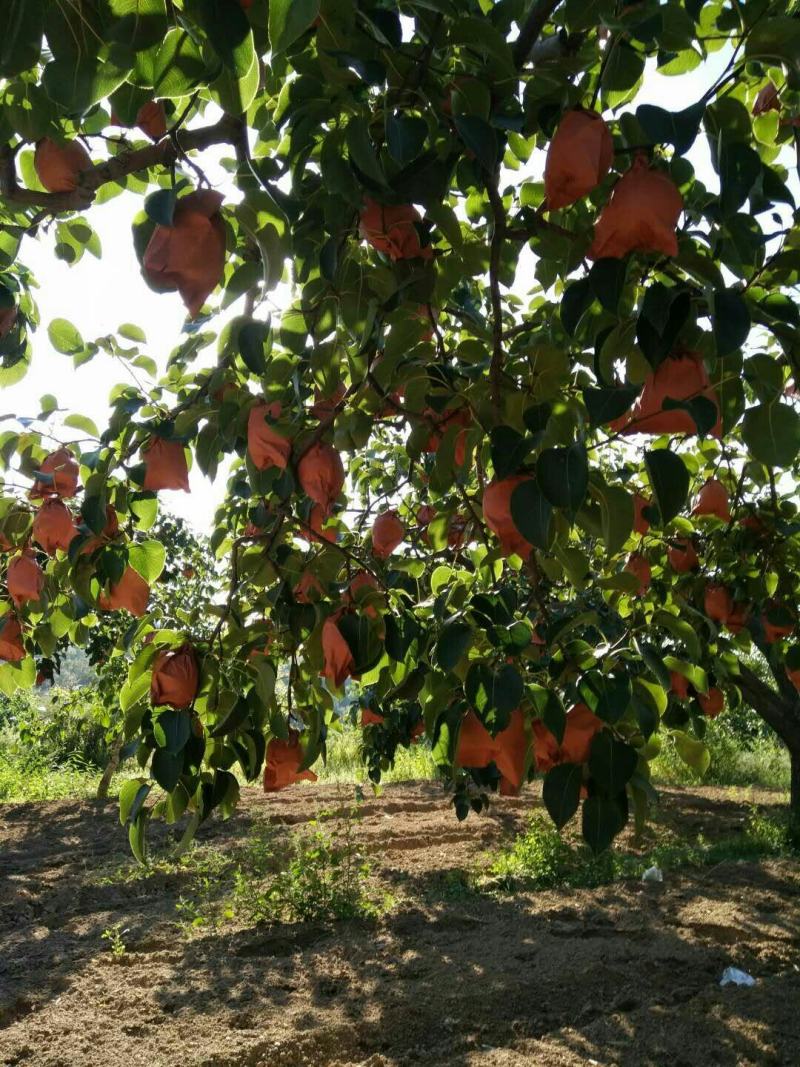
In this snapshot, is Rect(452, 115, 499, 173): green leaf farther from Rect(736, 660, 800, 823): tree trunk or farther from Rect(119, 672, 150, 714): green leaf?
Rect(736, 660, 800, 823): tree trunk

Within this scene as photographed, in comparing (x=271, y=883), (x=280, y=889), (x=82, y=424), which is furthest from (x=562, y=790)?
(x=271, y=883)

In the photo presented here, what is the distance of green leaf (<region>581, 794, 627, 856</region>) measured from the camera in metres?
0.94

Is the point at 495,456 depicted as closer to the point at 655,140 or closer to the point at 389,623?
the point at 655,140

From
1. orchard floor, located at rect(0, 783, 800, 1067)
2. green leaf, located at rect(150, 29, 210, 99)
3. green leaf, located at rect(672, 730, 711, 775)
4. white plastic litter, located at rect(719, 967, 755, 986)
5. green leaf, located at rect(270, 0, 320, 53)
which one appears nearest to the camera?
green leaf, located at rect(270, 0, 320, 53)

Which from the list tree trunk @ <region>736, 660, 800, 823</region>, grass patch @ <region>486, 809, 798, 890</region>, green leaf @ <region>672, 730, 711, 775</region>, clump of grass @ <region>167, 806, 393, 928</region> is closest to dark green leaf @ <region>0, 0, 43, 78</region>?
green leaf @ <region>672, 730, 711, 775</region>

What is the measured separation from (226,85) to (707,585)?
1941mm

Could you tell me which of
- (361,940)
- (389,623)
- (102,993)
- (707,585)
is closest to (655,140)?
(389,623)

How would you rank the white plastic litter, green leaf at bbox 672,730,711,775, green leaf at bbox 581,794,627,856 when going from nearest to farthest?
green leaf at bbox 581,794,627,856 < green leaf at bbox 672,730,711,775 < the white plastic litter

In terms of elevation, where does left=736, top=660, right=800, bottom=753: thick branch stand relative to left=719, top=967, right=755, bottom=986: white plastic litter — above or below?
above

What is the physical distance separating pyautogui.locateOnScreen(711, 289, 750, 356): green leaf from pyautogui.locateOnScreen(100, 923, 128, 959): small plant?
3.34 metres

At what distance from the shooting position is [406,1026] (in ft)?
8.23

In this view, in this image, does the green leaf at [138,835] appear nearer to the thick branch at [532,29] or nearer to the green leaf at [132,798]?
the green leaf at [132,798]

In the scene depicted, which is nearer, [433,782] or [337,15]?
[337,15]

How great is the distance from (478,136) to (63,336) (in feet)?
3.21
